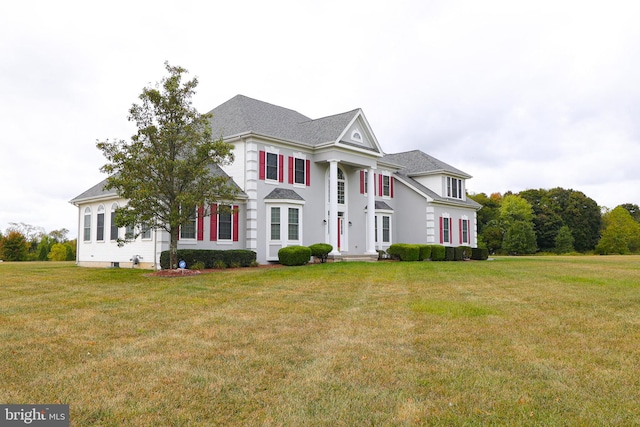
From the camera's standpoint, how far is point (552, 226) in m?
64.5

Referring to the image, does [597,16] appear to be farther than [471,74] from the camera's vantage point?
No

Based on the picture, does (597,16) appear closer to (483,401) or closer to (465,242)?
(483,401)

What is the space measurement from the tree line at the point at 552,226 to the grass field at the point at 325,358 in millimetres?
52150

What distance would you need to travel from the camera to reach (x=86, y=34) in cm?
1413

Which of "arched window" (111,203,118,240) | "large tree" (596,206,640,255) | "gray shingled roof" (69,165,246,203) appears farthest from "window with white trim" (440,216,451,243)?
"large tree" (596,206,640,255)

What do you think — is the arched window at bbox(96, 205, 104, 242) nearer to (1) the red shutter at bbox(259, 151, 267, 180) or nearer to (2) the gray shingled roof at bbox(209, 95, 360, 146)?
(2) the gray shingled roof at bbox(209, 95, 360, 146)

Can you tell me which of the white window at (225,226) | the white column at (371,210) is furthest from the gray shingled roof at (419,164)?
the white window at (225,226)

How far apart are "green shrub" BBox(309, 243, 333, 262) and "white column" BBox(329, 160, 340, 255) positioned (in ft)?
5.52

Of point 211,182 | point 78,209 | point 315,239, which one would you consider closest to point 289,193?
point 315,239

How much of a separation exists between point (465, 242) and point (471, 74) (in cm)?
1915

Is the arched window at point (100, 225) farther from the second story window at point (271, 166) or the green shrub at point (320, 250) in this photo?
the green shrub at point (320, 250)

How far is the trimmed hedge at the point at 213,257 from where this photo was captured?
62.8 feet

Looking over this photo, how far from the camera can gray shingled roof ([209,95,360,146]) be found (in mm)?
23922

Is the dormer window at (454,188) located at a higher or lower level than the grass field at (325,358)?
higher
